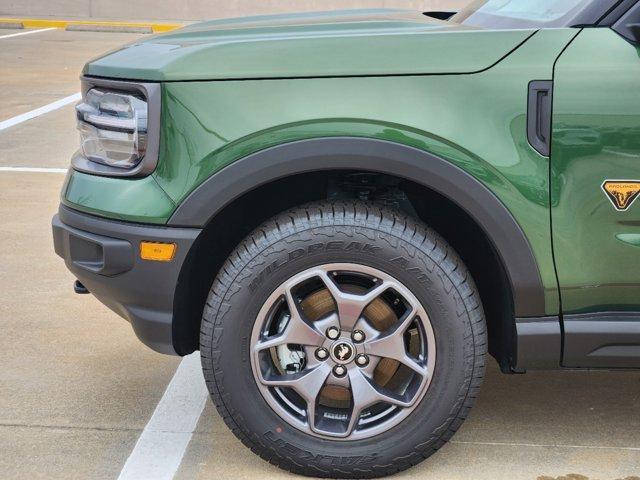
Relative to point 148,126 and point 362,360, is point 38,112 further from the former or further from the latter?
point 362,360

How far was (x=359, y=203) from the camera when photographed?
306 centimetres

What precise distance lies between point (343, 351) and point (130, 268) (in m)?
0.66

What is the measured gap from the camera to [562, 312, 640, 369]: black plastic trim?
117 inches

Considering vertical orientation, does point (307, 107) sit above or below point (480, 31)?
below

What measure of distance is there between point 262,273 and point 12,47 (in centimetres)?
1434

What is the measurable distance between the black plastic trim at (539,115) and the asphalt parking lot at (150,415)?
105cm

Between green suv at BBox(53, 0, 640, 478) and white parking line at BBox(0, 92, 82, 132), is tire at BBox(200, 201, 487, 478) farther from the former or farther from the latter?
white parking line at BBox(0, 92, 82, 132)

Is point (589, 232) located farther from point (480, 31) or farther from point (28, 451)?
point (28, 451)

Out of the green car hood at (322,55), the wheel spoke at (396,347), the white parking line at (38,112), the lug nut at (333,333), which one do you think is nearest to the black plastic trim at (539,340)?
the wheel spoke at (396,347)

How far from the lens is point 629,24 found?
9.44ft

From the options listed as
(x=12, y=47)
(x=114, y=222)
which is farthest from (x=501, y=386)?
(x=12, y=47)

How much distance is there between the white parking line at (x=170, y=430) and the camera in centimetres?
324

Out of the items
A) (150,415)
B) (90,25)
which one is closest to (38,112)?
(150,415)

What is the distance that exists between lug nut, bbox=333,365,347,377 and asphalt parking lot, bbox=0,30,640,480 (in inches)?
15.1
